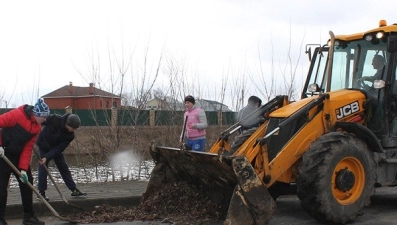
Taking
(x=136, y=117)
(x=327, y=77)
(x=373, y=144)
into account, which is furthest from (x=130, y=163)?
(x=373, y=144)

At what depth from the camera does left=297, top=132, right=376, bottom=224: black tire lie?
6.88 meters

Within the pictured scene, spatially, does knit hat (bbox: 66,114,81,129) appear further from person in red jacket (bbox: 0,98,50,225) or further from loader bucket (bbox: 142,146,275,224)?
loader bucket (bbox: 142,146,275,224)

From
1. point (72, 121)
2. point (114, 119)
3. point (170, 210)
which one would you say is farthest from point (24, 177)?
point (114, 119)

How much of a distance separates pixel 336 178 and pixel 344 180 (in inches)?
4.5

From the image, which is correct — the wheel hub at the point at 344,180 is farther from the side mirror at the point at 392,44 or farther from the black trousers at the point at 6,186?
the black trousers at the point at 6,186

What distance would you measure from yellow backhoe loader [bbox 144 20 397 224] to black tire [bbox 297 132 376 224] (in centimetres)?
1

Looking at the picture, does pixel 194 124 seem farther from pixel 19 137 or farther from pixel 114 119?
pixel 19 137

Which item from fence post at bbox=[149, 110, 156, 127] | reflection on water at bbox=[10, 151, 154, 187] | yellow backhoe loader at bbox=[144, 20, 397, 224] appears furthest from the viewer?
fence post at bbox=[149, 110, 156, 127]

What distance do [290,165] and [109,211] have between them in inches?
112

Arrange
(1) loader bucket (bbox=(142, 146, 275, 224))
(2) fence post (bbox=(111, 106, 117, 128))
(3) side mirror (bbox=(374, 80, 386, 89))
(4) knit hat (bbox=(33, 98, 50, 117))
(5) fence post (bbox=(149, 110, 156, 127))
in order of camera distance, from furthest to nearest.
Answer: (5) fence post (bbox=(149, 110, 156, 127)) < (2) fence post (bbox=(111, 106, 117, 128)) < (3) side mirror (bbox=(374, 80, 386, 89)) < (4) knit hat (bbox=(33, 98, 50, 117)) < (1) loader bucket (bbox=(142, 146, 275, 224))

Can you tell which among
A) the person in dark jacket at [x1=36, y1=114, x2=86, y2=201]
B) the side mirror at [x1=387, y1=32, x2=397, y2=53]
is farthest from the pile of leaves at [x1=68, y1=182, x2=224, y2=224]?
the side mirror at [x1=387, y1=32, x2=397, y2=53]

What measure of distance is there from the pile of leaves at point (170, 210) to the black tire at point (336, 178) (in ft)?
4.23

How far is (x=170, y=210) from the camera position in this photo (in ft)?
25.6

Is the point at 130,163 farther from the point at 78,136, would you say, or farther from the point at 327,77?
the point at 327,77
